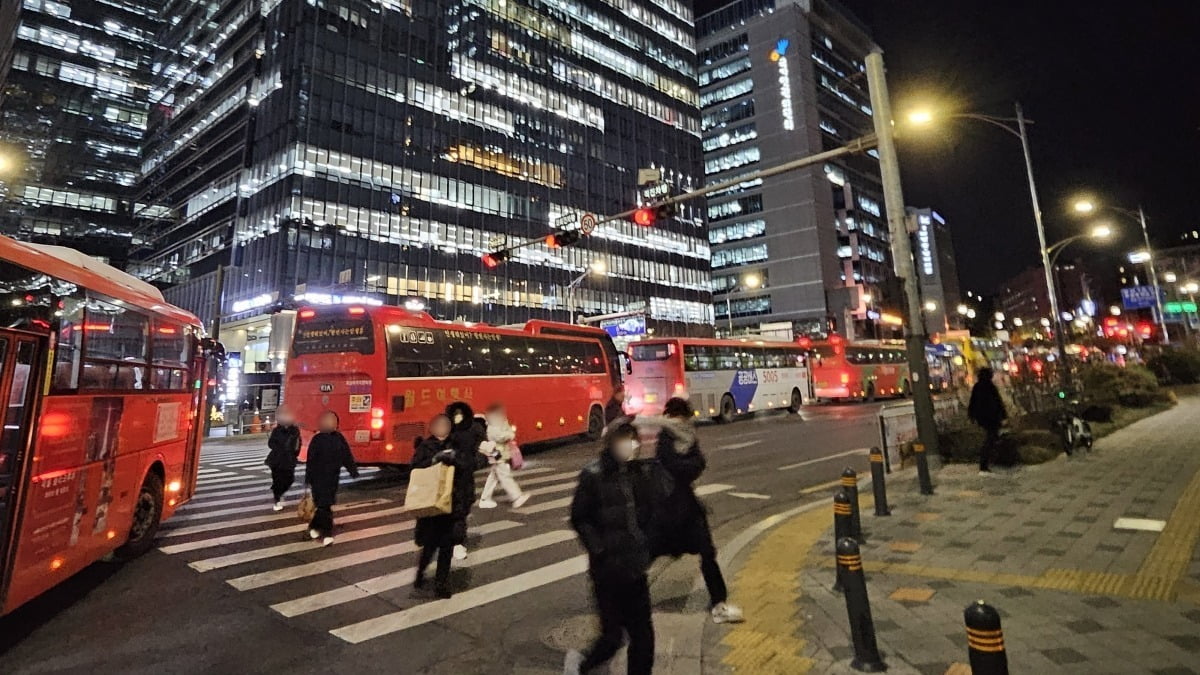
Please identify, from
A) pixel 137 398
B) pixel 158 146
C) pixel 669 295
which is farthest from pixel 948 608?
pixel 158 146

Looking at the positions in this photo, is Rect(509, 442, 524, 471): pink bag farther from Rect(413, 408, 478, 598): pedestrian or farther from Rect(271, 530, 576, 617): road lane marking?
Rect(413, 408, 478, 598): pedestrian

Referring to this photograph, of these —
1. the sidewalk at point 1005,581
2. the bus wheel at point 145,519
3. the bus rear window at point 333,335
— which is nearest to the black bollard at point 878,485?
the sidewalk at point 1005,581

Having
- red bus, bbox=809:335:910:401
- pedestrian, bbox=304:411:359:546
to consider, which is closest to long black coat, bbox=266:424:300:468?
pedestrian, bbox=304:411:359:546

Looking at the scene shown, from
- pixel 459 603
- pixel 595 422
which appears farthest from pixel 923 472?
pixel 595 422

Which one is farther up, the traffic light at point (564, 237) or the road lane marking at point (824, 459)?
the traffic light at point (564, 237)

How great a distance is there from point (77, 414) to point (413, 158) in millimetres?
49437

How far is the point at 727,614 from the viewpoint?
4508 mm

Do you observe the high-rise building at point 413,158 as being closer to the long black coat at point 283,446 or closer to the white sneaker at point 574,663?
the long black coat at point 283,446

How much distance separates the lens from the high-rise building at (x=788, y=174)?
73938 millimetres

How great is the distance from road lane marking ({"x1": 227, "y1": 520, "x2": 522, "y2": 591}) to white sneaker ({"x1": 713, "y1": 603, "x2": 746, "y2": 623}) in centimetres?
344

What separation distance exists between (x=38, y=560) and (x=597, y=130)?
65.9 metres

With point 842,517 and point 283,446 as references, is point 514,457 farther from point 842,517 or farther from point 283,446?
point 842,517

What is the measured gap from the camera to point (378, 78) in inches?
1933

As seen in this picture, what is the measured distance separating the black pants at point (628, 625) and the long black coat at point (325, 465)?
502cm
